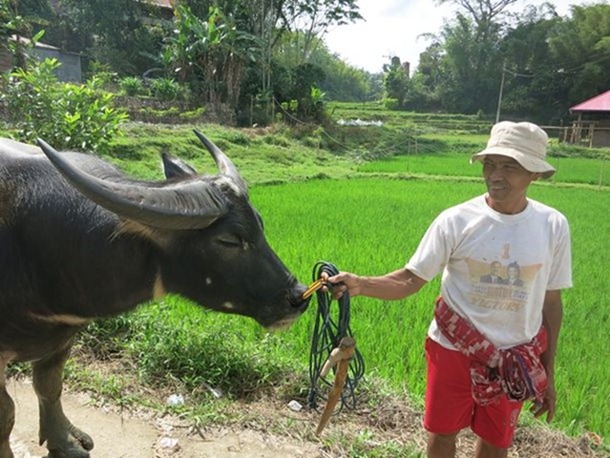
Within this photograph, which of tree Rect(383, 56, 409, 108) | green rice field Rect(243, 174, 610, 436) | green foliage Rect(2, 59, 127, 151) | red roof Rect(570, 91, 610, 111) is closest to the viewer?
green rice field Rect(243, 174, 610, 436)

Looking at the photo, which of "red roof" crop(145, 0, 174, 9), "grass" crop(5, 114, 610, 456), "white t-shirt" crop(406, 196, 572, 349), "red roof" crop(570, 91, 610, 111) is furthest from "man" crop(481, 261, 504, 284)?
"red roof" crop(145, 0, 174, 9)

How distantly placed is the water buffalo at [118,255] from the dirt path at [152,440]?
2.63 feet

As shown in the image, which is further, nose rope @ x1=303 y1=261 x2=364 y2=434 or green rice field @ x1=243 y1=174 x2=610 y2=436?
green rice field @ x1=243 y1=174 x2=610 y2=436

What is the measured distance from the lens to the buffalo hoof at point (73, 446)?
2254mm

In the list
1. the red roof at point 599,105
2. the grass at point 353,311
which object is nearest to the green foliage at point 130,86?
the grass at point 353,311

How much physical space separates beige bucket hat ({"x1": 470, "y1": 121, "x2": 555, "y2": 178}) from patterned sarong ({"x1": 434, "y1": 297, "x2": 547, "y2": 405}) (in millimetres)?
601

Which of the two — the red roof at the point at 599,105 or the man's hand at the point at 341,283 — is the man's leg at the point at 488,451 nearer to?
the man's hand at the point at 341,283

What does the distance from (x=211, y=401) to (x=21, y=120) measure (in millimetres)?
4220

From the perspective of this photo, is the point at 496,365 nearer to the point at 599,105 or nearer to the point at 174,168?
the point at 174,168

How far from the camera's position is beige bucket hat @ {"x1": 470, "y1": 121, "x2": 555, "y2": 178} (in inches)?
65.6

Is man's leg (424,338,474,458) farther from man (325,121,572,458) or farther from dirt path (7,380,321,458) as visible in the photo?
dirt path (7,380,321,458)

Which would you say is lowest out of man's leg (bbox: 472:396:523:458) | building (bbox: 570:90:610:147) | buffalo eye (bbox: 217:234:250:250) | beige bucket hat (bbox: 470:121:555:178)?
man's leg (bbox: 472:396:523:458)

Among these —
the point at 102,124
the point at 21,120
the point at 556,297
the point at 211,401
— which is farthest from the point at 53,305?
the point at 21,120

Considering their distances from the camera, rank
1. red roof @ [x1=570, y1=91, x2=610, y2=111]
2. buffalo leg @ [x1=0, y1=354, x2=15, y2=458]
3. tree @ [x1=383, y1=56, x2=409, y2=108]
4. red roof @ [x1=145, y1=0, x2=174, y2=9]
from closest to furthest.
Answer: buffalo leg @ [x1=0, y1=354, x2=15, y2=458]
red roof @ [x1=570, y1=91, x2=610, y2=111]
red roof @ [x1=145, y1=0, x2=174, y2=9]
tree @ [x1=383, y1=56, x2=409, y2=108]
